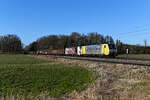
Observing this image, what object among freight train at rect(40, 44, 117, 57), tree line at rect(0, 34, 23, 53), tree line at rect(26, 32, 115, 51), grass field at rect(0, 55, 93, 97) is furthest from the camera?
tree line at rect(0, 34, 23, 53)

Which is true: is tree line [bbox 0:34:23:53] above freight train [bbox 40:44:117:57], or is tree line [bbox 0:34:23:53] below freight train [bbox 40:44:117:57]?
above

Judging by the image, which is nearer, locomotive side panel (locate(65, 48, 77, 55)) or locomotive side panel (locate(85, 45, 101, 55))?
locomotive side panel (locate(85, 45, 101, 55))

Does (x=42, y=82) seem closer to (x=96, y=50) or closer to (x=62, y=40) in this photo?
(x=96, y=50)

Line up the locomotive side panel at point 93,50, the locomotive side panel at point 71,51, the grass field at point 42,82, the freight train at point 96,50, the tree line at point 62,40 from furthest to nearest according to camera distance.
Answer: the tree line at point 62,40 → the locomotive side panel at point 71,51 → the locomotive side panel at point 93,50 → the freight train at point 96,50 → the grass field at point 42,82

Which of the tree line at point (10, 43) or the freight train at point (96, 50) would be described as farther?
the tree line at point (10, 43)

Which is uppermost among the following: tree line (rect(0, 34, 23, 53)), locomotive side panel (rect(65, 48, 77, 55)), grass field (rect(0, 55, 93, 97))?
tree line (rect(0, 34, 23, 53))

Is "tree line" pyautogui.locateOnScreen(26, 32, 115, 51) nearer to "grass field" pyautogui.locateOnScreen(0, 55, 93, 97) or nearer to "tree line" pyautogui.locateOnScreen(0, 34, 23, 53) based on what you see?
"tree line" pyautogui.locateOnScreen(0, 34, 23, 53)

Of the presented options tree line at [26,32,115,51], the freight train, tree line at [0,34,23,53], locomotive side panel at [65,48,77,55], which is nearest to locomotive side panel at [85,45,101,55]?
the freight train

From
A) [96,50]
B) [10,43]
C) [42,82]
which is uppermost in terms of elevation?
[10,43]

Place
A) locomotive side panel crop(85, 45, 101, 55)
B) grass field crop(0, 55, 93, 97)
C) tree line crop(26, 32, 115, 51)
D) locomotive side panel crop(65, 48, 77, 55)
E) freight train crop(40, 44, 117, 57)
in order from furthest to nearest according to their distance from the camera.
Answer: tree line crop(26, 32, 115, 51)
locomotive side panel crop(65, 48, 77, 55)
locomotive side panel crop(85, 45, 101, 55)
freight train crop(40, 44, 117, 57)
grass field crop(0, 55, 93, 97)

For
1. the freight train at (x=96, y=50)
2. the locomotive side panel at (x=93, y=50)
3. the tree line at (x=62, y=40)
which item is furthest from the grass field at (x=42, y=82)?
the tree line at (x=62, y=40)

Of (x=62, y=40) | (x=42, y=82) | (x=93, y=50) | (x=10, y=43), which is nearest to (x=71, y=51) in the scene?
(x=93, y=50)

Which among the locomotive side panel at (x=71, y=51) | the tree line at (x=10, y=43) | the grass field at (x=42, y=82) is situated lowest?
the grass field at (x=42, y=82)

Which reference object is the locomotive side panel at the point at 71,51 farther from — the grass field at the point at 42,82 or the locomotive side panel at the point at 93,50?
the grass field at the point at 42,82
